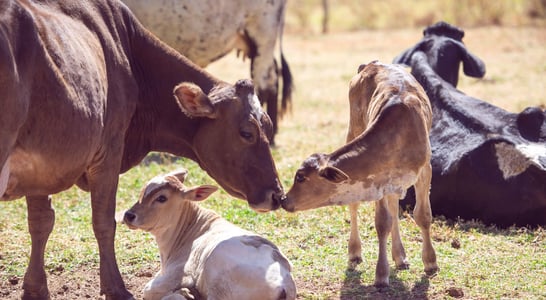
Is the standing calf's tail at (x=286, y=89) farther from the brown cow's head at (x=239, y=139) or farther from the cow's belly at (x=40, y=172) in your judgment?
the cow's belly at (x=40, y=172)

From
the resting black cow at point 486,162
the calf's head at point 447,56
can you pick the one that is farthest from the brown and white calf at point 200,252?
the calf's head at point 447,56

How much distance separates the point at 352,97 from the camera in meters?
7.11

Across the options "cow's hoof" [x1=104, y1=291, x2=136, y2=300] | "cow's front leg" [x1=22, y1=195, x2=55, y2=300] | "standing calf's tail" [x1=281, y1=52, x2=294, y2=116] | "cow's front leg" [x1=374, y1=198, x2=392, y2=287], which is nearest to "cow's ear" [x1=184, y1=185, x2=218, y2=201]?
"cow's hoof" [x1=104, y1=291, x2=136, y2=300]

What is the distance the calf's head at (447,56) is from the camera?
A: 9516mm

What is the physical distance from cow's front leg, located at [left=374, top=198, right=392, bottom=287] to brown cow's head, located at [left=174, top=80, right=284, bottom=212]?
0.71 meters

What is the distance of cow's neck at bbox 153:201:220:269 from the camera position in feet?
21.0

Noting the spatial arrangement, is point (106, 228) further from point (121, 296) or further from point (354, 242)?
point (354, 242)

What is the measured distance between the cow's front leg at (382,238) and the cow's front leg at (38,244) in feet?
7.18

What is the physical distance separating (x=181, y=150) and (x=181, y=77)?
0.50 metres

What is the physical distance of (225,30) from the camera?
11883 mm

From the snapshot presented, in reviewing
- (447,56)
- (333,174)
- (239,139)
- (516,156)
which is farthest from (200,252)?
(447,56)

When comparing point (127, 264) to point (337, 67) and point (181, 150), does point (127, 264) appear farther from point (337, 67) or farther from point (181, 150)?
point (337, 67)

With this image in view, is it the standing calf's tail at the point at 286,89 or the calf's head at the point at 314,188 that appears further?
the standing calf's tail at the point at 286,89

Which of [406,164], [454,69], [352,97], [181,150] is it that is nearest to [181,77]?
[181,150]
